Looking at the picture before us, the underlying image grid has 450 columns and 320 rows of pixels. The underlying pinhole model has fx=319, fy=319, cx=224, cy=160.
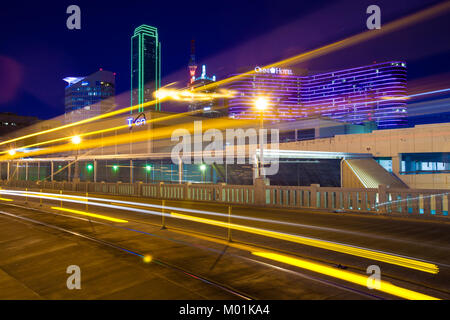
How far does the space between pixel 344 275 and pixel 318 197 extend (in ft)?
30.5

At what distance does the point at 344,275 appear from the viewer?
6.05 metres

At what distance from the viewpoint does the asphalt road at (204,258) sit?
17.8 ft

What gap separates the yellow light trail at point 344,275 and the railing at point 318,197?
7682mm

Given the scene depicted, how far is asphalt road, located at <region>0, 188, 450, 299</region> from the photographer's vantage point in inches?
214

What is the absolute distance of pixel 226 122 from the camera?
6438cm

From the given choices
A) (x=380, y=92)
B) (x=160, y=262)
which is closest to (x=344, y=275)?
(x=160, y=262)

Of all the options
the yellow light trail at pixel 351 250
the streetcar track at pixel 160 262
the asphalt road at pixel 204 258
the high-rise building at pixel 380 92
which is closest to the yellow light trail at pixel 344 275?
the asphalt road at pixel 204 258

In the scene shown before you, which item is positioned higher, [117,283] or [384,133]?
[384,133]

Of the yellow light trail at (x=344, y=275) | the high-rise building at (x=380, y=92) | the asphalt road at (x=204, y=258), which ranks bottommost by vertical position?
the asphalt road at (x=204, y=258)

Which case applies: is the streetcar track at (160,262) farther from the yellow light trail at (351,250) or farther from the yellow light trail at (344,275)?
the yellow light trail at (351,250)

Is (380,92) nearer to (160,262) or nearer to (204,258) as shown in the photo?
(204,258)
